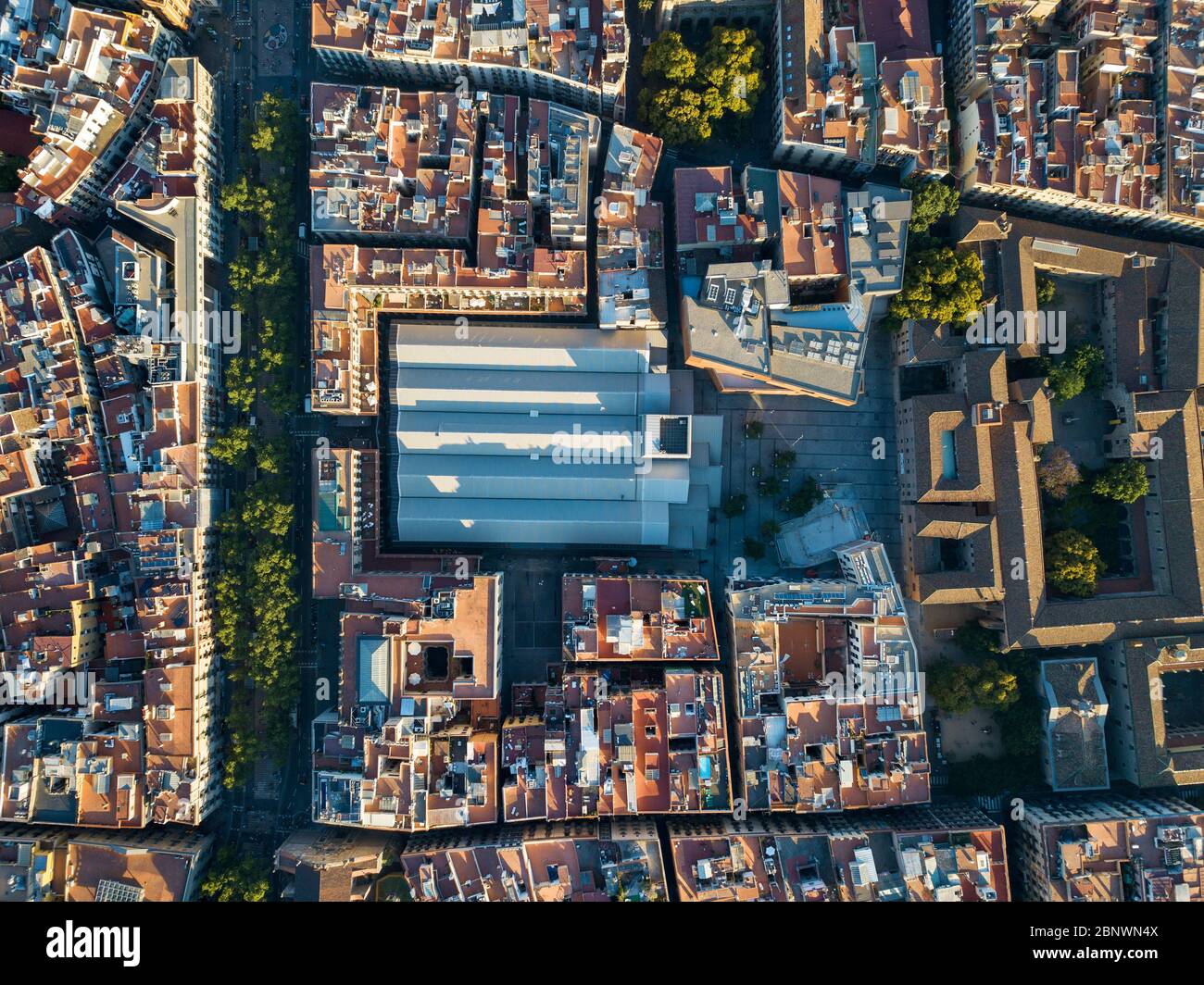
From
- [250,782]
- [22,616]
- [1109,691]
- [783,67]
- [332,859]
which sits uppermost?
[783,67]

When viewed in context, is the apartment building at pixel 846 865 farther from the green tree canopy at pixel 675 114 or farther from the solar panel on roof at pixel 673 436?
the green tree canopy at pixel 675 114

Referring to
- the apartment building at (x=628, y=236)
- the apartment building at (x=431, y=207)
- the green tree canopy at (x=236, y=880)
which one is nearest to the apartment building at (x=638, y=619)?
the apartment building at (x=628, y=236)

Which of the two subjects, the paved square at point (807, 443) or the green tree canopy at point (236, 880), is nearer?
the green tree canopy at point (236, 880)

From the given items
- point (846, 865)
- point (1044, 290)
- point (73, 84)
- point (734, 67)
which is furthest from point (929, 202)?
point (73, 84)

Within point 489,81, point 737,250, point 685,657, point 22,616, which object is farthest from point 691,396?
point 22,616

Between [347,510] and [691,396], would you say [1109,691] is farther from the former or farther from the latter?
[347,510]

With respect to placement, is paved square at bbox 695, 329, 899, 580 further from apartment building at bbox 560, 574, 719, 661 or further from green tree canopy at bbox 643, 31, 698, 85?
green tree canopy at bbox 643, 31, 698, 85
